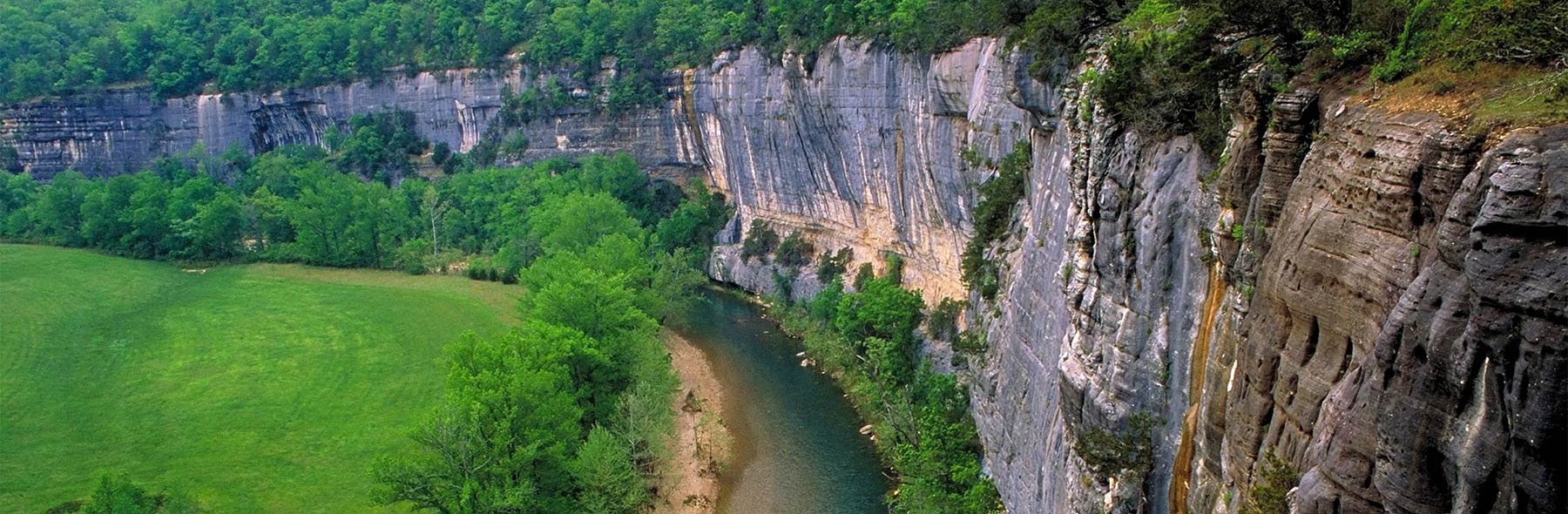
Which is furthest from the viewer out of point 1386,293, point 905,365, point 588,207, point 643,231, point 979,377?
point 643,231

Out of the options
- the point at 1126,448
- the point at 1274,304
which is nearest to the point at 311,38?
the point at 1126,448

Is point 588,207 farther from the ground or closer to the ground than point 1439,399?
closer to the ground

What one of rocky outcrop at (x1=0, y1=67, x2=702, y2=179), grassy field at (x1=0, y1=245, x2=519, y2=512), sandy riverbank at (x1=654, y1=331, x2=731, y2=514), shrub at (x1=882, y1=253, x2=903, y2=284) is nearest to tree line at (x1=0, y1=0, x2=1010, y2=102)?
rocky outcrop at (x1=0, y1=67, x2=702, y2=179)

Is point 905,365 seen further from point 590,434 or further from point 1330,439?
point 1330,439

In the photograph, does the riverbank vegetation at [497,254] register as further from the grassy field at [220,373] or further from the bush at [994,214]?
the bush at [994,214]

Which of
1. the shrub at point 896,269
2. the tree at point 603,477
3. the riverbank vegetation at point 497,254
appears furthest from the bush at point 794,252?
the tree at point 603,477

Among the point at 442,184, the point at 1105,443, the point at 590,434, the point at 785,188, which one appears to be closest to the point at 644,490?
the point at 590,434
